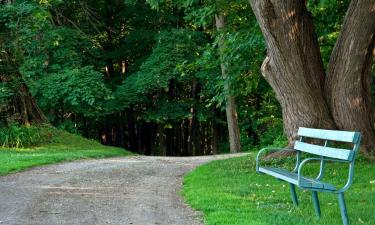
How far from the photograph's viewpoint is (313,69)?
39.7 feet

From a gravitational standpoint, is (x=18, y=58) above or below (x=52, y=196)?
above

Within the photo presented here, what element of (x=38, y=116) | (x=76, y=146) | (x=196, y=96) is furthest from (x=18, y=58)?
(x=196, y=96)

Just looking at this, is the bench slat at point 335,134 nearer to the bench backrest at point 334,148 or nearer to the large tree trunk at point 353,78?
the bench backrest at point 334,148

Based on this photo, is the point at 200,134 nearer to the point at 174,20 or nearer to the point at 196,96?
the point at 196,96

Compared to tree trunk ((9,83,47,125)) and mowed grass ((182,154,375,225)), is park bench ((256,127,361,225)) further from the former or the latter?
tree trunk ((9,83,47,125))

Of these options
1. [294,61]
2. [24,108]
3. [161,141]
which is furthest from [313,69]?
[161,141]

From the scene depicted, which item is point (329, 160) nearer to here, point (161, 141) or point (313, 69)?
point (313, 69)

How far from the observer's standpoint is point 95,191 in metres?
9.26

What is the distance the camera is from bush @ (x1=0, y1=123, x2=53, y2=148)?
63.6ft

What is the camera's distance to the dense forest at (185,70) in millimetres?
11922

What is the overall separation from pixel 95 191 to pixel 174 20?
21.8 metres

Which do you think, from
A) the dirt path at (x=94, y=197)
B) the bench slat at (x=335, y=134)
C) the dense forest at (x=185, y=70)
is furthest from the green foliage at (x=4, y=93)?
the bench slat at (x=335, y=134)

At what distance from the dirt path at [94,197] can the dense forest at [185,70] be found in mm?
3656

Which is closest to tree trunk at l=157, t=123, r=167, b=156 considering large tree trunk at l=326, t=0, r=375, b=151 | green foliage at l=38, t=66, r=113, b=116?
green foliage at l=38, t=66, r=113, b=116
